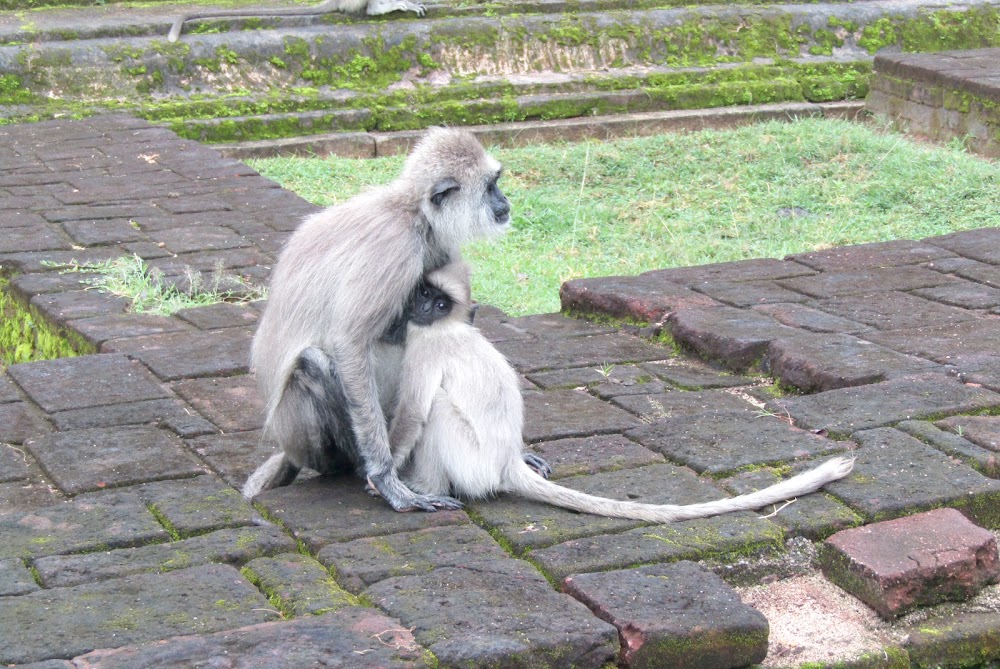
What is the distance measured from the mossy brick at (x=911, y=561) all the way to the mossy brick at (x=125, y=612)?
132 cm

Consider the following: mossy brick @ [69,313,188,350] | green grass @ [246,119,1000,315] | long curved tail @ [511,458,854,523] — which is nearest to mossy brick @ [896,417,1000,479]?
long curved tail @ [511,458,854,523]

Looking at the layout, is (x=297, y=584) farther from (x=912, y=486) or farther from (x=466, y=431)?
(x=912, y=486)

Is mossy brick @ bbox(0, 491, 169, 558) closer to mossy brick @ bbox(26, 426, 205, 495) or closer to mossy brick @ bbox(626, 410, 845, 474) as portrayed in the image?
mossy brick @ bbox(26, 426, 205, 495)

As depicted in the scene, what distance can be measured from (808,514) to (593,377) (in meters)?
1.31

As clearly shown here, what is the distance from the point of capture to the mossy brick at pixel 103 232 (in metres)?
6.03

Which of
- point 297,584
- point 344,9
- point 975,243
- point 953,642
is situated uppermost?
point 344,9

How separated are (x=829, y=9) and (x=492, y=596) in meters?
8.94

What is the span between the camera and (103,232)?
20.2 ft

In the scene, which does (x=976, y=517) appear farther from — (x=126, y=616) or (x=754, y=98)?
(x=754, y=98)

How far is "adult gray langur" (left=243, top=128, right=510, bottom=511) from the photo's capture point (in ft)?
10.9

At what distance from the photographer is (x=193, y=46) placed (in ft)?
29.4

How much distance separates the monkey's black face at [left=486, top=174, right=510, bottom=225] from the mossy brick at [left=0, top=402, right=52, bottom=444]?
1.49 metres

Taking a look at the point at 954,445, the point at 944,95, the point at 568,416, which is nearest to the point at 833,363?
the point at 954,445

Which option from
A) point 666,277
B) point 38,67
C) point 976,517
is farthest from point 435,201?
point 38,67
